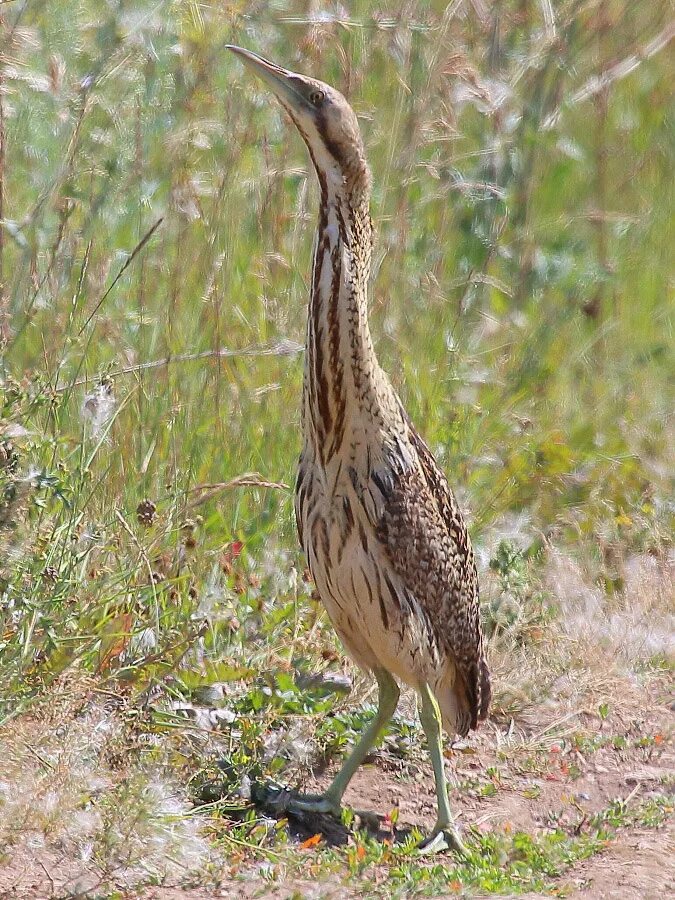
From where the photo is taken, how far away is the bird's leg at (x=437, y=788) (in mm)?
4684

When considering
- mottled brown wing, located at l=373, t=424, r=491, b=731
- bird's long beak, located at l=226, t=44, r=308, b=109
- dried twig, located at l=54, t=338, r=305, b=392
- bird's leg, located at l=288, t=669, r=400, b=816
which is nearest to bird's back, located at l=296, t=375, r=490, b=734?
mottled brown wing, located at l=373, t=424, r=491, b=731

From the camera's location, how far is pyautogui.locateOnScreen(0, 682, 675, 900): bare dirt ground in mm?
4020

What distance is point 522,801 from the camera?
16.6 feet

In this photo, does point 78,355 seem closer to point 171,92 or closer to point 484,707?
point 171,92

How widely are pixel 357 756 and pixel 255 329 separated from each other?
2.05 metres

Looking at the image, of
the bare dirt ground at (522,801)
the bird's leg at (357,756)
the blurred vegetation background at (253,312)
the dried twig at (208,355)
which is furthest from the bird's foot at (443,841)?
the dried twig at (208,355)

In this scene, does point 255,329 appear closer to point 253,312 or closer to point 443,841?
point 253,312

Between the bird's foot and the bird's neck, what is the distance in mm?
1260

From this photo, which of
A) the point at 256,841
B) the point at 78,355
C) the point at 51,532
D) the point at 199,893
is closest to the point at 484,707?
the point at 256,841

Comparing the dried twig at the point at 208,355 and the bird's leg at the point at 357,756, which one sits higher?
the dried twig at the point at 208,355

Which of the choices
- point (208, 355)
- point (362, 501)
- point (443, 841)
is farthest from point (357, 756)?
point (208, 355)

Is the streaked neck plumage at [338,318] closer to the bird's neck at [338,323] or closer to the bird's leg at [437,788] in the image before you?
the bird's neck at [338,323]

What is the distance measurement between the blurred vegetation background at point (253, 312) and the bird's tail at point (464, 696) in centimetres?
61

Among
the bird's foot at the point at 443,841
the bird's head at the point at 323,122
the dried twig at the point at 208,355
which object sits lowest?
the bird's foot at the point at 443,841
